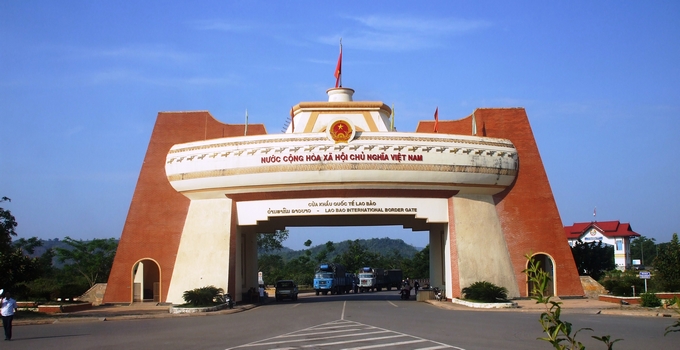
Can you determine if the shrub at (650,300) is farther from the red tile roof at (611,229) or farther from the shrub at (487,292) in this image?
the red tile roof at (611,229)

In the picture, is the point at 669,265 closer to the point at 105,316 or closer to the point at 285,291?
the point at 285,291

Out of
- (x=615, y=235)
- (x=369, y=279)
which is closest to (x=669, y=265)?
(x=369, y=279)

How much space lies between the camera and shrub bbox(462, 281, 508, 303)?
3397 cm

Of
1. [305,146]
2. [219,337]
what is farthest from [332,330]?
[305,146]

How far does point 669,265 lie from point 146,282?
32.5m

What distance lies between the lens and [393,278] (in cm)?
7994

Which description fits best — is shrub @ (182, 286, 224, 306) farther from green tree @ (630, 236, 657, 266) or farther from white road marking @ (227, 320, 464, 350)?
green tree @ (630, 236, 657, 266)

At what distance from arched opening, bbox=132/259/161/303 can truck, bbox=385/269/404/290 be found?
125 feet

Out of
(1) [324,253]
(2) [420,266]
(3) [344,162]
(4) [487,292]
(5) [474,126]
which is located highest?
(5) [474,126]

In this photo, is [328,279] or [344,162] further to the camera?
[328,279]

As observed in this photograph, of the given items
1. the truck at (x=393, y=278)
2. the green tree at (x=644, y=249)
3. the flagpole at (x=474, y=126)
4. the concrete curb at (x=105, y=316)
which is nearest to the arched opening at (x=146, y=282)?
the concrete curb at (x=105, y=316)

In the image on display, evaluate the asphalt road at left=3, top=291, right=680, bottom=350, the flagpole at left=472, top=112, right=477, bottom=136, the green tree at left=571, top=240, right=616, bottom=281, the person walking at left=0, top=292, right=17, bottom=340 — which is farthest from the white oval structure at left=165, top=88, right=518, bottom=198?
the green tree at left=571, top=240, right=616, bottom=281

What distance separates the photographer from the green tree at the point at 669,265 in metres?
35.4

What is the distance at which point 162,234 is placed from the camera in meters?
39.7
